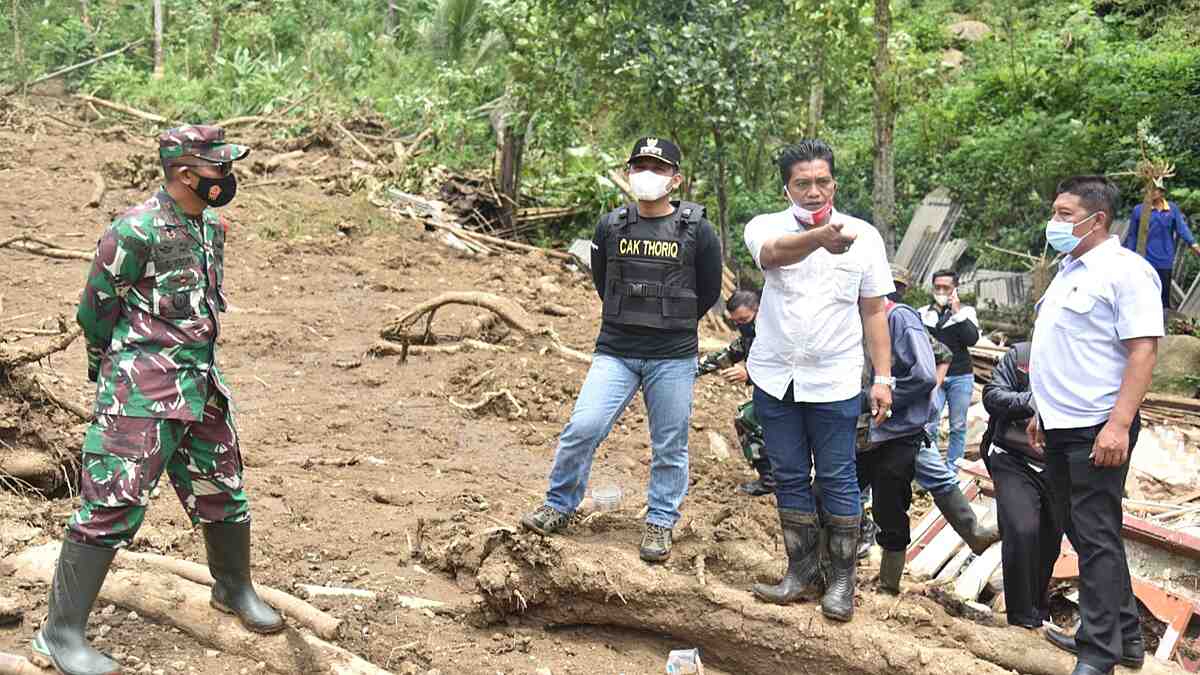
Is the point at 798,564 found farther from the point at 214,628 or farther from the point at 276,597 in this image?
the point at 214,628

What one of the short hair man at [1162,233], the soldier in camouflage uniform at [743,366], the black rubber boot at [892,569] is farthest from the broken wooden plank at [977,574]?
the short hair man at [1162,233]

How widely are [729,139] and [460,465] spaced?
22.1 feet

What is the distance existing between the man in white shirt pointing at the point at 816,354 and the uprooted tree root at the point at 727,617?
0.55 ft

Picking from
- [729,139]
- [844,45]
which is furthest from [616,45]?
[844,45]

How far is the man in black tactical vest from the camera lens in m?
4.89

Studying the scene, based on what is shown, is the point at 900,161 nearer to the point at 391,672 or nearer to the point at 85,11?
the point at 391,672

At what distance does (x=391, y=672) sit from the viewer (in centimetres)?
438

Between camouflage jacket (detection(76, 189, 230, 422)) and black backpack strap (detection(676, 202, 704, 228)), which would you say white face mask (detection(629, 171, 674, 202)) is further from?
camouflage jacket (detection(76, 189, 230, 422))

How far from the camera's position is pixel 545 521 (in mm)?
5020

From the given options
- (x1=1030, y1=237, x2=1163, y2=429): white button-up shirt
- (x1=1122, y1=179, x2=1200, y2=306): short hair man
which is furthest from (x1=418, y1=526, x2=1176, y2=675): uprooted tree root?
(x1=1122, y1=179, x2=1200, y2=306): short hair man

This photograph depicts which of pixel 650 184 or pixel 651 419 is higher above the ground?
pixel 650 184

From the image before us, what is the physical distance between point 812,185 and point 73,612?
306 centimetres

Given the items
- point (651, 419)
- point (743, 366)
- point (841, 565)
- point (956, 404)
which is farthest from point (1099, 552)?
point (956, 404)

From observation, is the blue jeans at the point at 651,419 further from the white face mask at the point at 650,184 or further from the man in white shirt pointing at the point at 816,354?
the white face mask at the point at 650,184
